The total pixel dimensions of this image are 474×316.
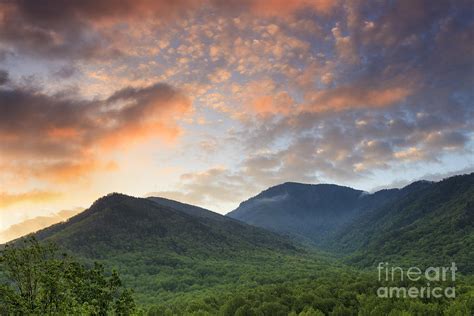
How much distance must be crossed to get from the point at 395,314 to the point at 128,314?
300 ft

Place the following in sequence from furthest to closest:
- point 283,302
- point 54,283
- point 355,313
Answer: point 283,302 < point 355,313 < point 54,283

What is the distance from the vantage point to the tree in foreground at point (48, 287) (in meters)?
36.1

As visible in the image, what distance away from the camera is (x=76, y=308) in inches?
1379

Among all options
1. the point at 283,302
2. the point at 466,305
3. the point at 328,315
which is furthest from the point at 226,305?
the point at 466,305

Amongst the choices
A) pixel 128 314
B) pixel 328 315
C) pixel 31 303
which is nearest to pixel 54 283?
pixel 31 303

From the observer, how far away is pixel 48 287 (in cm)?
3797

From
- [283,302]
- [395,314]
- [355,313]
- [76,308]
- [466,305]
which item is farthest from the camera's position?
[283,302]

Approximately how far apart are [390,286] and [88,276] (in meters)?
152

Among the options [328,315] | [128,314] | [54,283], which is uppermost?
[54,283]

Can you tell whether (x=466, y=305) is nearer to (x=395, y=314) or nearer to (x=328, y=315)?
(x=395, y=314)

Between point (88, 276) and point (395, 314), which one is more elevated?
point (88, 276)

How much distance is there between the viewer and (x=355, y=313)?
137750 mm

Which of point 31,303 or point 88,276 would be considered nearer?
point 31,303

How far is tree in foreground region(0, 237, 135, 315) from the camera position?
3609 centimetres
